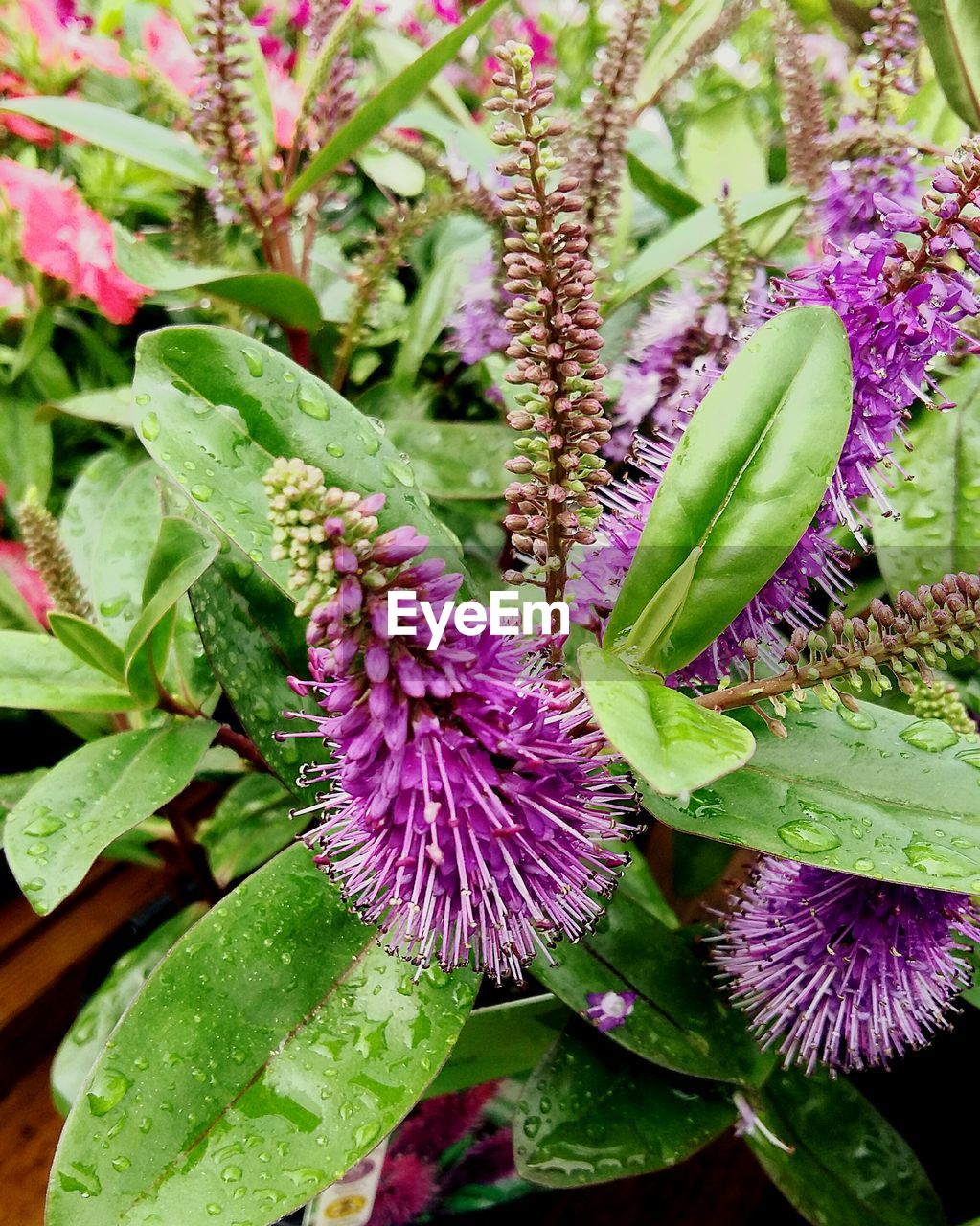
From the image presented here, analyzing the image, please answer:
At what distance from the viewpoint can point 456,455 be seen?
78cm

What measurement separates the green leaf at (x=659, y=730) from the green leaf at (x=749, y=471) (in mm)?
53

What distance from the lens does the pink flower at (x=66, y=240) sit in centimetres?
83

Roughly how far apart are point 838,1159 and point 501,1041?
0.85 feet

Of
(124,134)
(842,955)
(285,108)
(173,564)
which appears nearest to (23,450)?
(124,134)

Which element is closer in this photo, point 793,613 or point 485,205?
point 793,613

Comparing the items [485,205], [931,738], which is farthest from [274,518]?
[485,205]

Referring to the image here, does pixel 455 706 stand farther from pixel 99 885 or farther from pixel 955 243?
pixel 99 885

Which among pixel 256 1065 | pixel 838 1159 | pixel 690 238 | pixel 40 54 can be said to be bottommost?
pixel 838 1159

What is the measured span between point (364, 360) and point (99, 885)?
618 millimetres

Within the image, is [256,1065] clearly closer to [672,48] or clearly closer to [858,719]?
[858,719]

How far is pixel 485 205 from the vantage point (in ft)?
2.48

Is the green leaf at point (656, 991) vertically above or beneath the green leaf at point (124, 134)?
beneath

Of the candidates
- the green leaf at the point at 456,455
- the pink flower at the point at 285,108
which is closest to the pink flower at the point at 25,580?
the green leaf at the point at 456,455

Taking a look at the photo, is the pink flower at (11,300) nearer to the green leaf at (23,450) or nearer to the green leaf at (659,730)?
the green leaf at (23,450)
